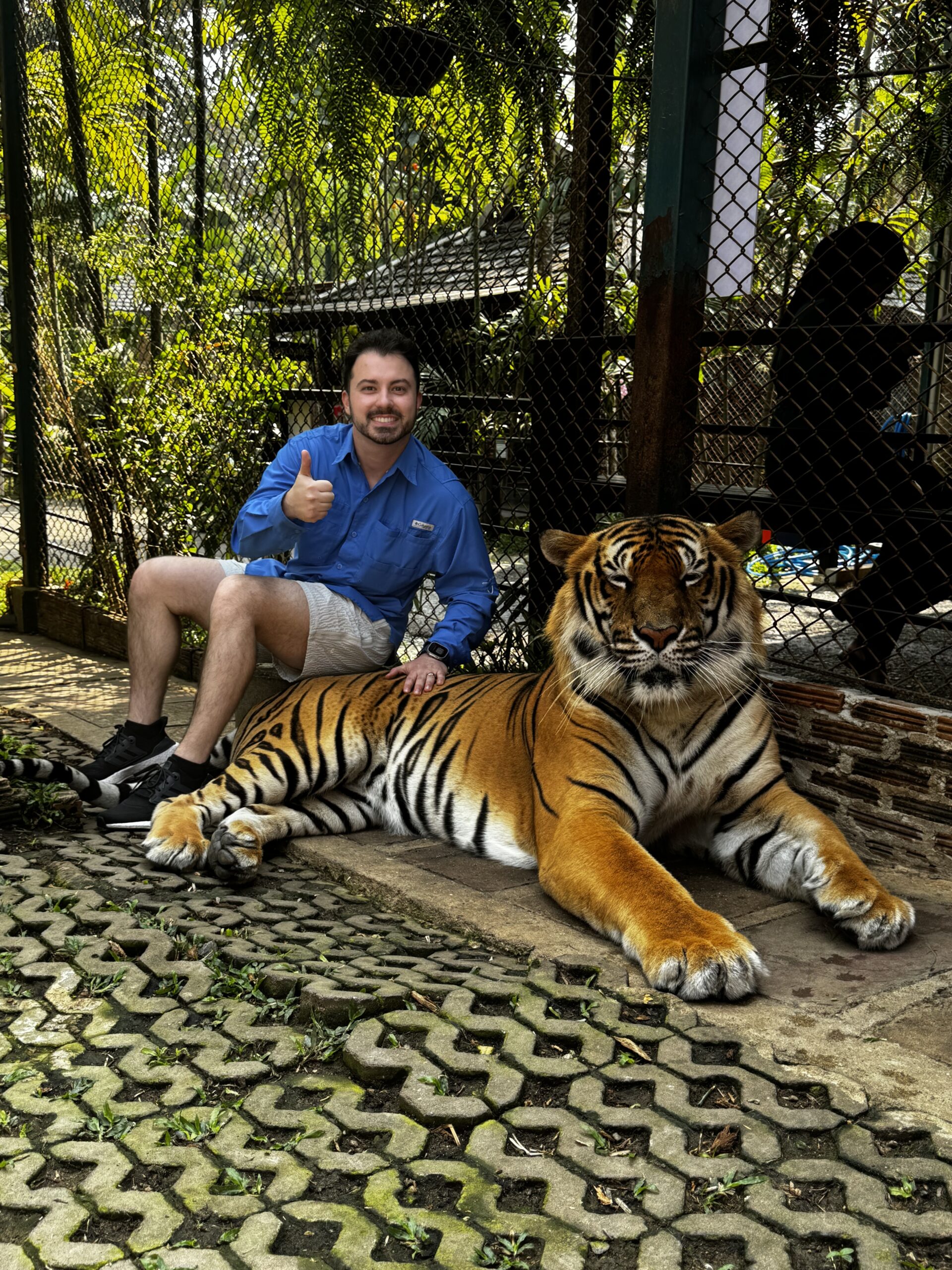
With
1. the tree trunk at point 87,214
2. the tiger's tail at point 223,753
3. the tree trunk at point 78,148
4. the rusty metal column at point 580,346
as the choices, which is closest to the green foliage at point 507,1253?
the tiger's tail at point 223,753

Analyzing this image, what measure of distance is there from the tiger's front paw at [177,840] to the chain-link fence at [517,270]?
5.58 ft

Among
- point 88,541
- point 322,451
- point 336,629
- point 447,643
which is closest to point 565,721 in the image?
point 447,643

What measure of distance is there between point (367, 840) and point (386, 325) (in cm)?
273

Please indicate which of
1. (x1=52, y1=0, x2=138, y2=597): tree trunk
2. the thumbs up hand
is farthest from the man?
(x1=52, y1=0, x2=138, y2=597): tree trunk

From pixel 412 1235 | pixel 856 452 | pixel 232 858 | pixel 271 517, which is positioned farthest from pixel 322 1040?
pixel 856 452

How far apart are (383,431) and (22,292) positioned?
4002 millimetres

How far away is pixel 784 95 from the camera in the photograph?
4.27m

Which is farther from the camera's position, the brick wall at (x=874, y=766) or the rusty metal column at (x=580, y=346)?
the rusty metal column at (x=580, y=346)

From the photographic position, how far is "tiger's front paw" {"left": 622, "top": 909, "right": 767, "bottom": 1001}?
8.30 feet

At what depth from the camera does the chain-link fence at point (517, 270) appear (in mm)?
3826

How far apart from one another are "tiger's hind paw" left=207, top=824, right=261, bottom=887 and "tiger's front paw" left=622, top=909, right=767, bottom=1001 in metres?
1.29

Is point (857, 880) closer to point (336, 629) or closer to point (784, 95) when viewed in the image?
point (336, 629)

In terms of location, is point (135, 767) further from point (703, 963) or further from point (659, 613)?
point (703, 963)

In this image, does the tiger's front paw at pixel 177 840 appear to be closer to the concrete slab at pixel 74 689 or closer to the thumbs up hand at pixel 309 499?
the thumbs up hand at pixel 309 499
